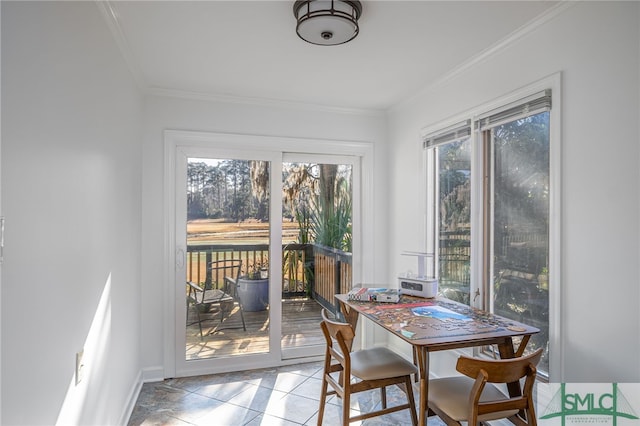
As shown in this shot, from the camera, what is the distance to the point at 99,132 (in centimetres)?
197

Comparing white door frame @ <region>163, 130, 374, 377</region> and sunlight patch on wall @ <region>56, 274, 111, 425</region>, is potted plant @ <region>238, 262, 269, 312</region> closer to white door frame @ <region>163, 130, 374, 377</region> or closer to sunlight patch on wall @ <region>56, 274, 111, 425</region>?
white door frame @ <region>163, 130, 374, 377</region>

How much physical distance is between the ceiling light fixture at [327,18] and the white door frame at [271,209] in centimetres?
164

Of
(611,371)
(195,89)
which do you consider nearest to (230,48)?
(195,89)

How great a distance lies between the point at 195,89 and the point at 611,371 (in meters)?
3.47

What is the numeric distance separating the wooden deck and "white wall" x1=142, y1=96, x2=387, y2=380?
33 cm

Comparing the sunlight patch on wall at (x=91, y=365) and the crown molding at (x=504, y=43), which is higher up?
the crown molding at (x=504, y=43)

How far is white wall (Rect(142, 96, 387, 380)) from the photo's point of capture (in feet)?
11.0

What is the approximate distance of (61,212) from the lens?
1.49m

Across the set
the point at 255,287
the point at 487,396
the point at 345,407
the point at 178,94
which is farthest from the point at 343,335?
the point at 178,94

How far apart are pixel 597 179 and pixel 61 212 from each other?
245cm

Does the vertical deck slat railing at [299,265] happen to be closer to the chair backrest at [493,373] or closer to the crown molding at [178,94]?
the crown molding at [178,94]

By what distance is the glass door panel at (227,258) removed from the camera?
354 centimetres

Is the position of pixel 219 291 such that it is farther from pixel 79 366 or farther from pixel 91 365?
pixel 79 366

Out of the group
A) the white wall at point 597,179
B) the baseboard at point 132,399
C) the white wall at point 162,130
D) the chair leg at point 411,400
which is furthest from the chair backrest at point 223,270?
the white wall at point 597,179
